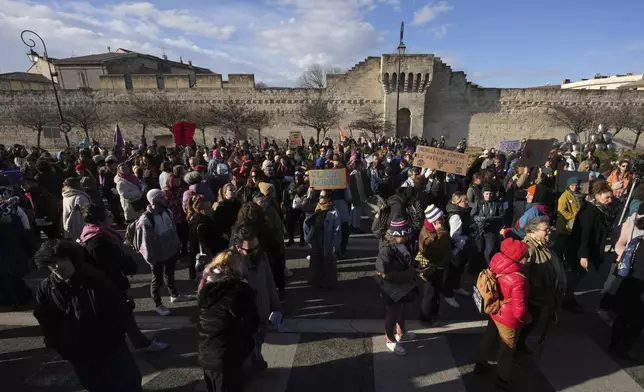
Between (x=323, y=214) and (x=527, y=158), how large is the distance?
5308 millimetres

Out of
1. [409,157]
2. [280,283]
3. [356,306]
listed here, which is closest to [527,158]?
[409,157]

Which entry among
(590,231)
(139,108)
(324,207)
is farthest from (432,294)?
(139,108)

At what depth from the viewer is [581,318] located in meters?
4.47

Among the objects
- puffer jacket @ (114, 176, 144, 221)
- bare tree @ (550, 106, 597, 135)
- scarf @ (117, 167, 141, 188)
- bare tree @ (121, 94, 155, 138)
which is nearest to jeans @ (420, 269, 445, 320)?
puffer jacket @ (114, 176, 144, 221)

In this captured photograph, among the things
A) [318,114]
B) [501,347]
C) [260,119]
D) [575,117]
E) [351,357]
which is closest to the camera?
[501,347]

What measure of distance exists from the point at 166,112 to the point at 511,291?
2869cm

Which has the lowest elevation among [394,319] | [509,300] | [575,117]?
[394,319]

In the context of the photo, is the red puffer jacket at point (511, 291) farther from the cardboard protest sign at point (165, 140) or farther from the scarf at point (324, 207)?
the cardboard protest sign at point (165, 140)

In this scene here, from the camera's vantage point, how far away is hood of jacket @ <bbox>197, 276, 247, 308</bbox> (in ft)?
7.67

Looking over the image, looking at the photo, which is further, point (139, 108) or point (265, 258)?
point (139, 108)

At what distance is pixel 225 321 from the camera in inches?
93.4

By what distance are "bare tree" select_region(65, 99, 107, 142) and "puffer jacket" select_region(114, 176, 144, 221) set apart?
2646cm

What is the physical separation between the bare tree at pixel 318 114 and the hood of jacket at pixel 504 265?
1057 inches

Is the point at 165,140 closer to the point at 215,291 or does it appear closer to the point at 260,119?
the point at 260,119
